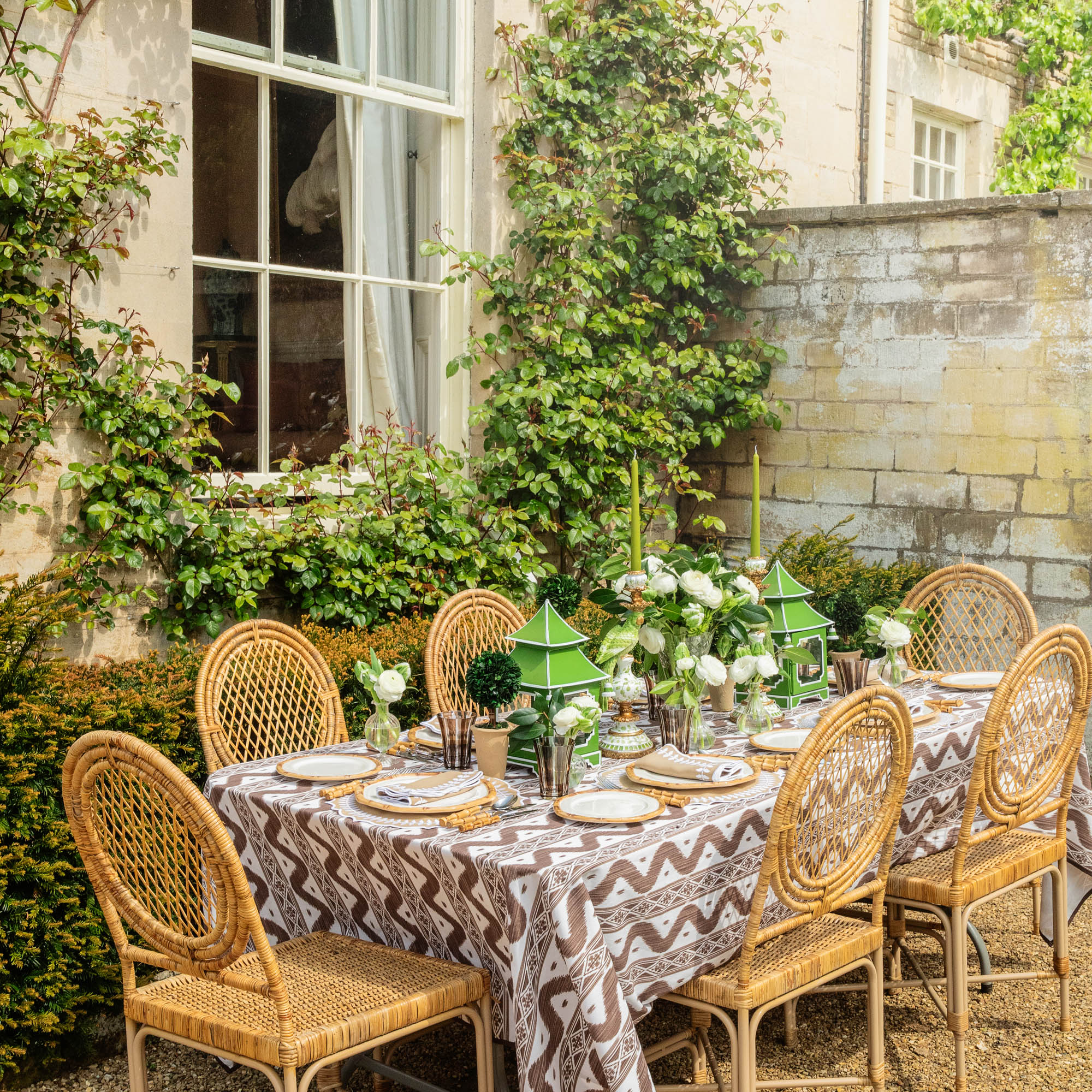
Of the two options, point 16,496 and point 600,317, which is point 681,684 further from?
point 600,317

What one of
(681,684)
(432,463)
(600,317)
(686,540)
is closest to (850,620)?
(681,684)

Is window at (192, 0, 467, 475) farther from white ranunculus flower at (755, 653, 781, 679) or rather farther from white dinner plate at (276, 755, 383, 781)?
white ranunculus flower at (755, 653, 781, 679)

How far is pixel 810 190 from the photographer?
7090mm

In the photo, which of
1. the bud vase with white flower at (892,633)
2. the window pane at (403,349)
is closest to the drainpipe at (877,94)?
the window pane at (403,349)

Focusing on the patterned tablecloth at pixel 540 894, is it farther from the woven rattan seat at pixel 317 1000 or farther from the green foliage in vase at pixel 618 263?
the green foliage in vase at pixel 618 263

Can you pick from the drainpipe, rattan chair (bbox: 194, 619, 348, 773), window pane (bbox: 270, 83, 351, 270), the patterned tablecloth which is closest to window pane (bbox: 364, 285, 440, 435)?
window pane (bbox: 270, 83, 351, 270)

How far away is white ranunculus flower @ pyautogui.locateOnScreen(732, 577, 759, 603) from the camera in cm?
308

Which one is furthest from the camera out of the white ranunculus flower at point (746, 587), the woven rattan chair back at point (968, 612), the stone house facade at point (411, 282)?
the stone house facade at point (411, 282)

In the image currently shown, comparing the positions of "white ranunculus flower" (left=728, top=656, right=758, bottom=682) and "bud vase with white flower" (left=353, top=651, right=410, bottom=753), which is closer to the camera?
"bud vase with white flower" (left=353, top=651, right=410, bottom=753)

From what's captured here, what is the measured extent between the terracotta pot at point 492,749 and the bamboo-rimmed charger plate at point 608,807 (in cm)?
20

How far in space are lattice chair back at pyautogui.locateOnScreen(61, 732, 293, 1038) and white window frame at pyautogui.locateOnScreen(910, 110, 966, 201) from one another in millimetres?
6836

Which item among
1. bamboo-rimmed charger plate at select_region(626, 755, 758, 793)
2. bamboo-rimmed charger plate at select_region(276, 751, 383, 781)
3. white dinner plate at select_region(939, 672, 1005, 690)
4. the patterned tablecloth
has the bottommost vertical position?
the patterned tablecloth

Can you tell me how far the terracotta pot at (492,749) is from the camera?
2.69m

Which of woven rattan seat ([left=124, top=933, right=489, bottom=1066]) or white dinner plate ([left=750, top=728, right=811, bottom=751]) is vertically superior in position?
white dinner plate ([left=750, top=728, right=811, bottom=751])
